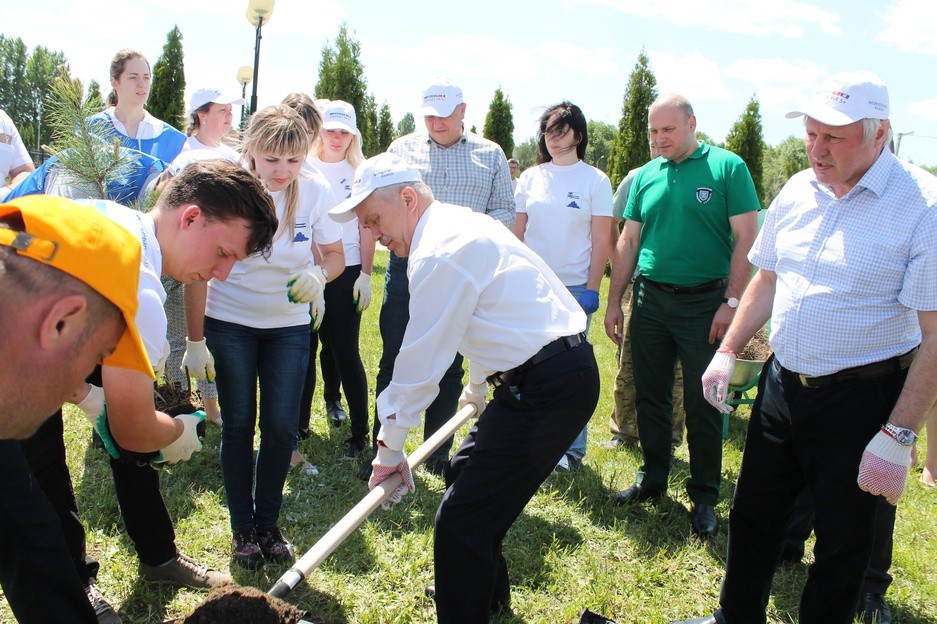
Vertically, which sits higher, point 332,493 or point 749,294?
point 749,294

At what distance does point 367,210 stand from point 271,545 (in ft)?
5.52

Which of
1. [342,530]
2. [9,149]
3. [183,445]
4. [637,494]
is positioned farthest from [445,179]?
[9,149]

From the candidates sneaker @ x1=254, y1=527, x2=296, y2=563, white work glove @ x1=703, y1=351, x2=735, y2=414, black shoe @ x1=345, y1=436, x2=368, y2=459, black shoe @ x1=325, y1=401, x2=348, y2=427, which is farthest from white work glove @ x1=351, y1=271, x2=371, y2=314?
white work glove @ x1=703, y1=351, x2=735, y2=414

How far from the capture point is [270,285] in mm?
3219

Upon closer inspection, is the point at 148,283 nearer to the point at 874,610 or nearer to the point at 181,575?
the point at 181,575

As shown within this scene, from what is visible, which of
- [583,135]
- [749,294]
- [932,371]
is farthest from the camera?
[583,135]

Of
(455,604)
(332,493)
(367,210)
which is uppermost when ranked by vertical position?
(367,210)

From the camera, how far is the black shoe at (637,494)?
13.6ft

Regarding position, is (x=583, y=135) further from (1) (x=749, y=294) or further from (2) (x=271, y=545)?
(2) (x=271, y=545)

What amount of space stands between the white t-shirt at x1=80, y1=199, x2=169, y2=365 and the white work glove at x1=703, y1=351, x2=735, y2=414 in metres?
2.21

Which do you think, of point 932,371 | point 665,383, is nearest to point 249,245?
point 932,371

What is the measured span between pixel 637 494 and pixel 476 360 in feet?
6.43

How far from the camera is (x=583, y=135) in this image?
478cm

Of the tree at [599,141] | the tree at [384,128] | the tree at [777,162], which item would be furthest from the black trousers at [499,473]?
the tree at [599,141]
